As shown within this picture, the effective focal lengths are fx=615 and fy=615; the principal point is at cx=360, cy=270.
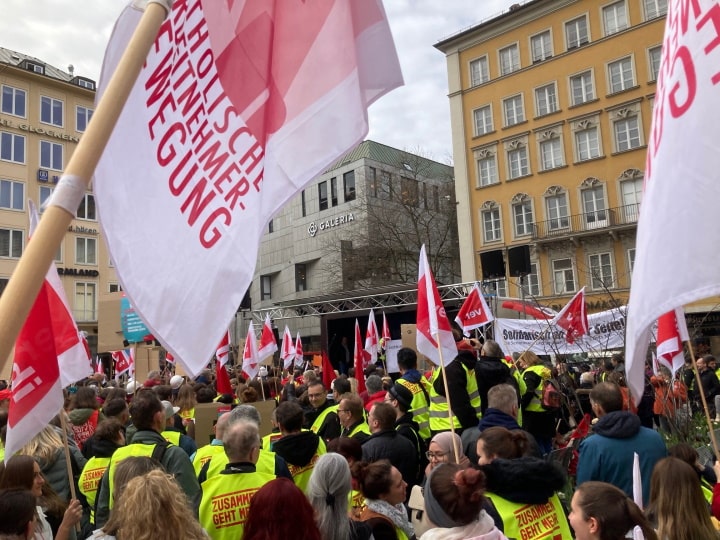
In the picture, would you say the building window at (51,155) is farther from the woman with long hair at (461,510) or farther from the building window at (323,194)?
the woman with long hair at (461,510)

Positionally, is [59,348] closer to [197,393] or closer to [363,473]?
[363,473]

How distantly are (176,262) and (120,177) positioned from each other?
37 cm

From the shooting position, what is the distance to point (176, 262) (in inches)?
91.7

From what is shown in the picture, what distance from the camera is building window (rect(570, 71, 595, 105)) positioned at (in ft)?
111

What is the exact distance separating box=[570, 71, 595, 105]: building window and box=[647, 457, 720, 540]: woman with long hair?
1336 inches

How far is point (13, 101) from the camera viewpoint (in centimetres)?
4047

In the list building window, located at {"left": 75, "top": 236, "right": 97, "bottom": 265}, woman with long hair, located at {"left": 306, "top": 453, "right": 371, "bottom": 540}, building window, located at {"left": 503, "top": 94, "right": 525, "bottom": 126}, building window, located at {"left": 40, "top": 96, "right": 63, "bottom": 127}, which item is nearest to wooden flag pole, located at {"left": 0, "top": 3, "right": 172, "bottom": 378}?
woman with long hair, located at {"left": 306, "top": 453, "right": 371, "bottom": 540}

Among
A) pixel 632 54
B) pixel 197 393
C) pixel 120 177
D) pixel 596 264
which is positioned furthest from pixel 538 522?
pixel 632 54

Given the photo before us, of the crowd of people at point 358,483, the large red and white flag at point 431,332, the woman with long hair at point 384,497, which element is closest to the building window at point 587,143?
the large red and white flag at point 431,332

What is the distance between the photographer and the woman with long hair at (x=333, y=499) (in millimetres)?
3268

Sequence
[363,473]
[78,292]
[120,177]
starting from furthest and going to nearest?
1. [78,292]
2. [363,473]
3. [120,177]

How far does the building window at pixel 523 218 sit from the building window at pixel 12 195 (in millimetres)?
31358

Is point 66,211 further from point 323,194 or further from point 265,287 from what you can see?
point 265,287

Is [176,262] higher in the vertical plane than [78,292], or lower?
lower
